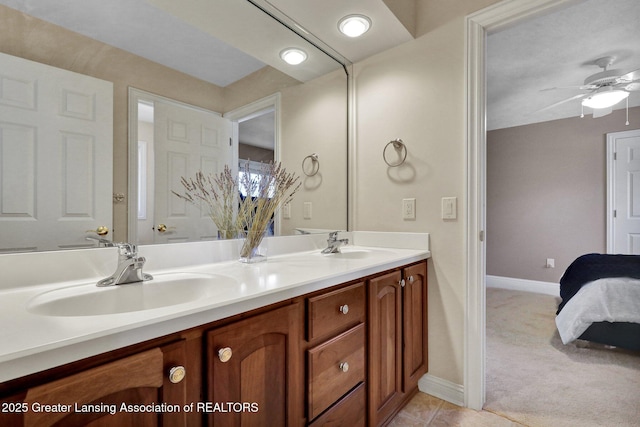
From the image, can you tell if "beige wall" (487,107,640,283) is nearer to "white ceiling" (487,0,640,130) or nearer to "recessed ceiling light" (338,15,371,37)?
"white ceiling" (487,0,640,130)

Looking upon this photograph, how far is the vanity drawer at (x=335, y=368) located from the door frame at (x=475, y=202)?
2.41 feet

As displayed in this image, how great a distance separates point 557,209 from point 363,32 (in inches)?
153

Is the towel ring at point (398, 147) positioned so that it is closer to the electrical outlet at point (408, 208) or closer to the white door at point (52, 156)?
the electrical outlet at point (408, 208)

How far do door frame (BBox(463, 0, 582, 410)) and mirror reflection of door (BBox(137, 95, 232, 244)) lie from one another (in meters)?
1.27

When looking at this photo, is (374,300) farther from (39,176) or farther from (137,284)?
(39,176)

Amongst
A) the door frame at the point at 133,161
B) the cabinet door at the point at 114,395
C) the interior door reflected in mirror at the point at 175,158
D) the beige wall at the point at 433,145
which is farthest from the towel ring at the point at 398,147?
the cabinet door at the point at 114,395

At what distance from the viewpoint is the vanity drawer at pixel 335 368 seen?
1019mm

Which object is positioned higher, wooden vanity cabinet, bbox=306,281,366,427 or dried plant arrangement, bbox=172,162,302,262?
dried plant arrangement, bbox=172,162,302,262

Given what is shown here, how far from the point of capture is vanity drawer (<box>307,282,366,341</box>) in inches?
40.4

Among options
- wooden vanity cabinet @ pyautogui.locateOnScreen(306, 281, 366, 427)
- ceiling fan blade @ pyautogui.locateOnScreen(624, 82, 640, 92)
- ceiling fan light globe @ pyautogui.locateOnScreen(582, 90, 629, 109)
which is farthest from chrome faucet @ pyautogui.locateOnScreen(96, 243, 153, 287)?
ceiling fan blade @ pyautogui.locateOnScreen(624, 82, 640, 92)

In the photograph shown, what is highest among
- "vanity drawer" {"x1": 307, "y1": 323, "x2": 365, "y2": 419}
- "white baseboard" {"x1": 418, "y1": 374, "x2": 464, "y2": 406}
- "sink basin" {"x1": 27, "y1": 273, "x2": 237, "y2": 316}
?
"sink basin" {"x1": 27, "y1": 273, "x2": 237, "y2": 316}

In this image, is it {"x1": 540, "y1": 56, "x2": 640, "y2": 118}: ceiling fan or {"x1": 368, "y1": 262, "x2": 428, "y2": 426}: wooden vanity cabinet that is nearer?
{"x1": 368, "y1": 262, "x2": 428, "y2": 426}: wooden vanity cabinet

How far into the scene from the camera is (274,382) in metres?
0.88

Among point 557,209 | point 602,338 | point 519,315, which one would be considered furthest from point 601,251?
point 602,338
